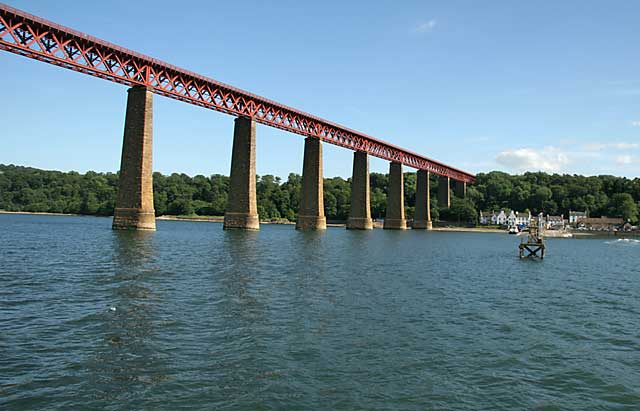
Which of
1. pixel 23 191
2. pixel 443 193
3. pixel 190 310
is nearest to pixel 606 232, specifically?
pixel 443 193

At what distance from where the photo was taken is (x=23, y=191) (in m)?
186

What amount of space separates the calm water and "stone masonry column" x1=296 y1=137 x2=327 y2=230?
58.8 meters

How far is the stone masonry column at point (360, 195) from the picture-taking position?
320 feet

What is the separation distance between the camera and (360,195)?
97625 millimetres

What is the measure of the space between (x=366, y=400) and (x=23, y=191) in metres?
211

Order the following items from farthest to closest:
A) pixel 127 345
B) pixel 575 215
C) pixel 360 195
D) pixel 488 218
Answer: pixel 488 218, pixel 575 215, pixel 360 195, pixel 127 345

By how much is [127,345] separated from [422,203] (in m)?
122

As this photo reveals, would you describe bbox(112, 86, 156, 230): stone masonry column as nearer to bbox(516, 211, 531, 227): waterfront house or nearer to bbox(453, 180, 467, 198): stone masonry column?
bbox(516, 211, 531, 227): waterfront house

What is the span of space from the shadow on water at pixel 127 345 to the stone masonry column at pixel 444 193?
134 m

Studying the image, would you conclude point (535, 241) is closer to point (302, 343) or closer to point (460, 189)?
point (302, 343)

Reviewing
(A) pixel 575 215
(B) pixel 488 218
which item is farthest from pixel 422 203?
(A) pixel 575 215

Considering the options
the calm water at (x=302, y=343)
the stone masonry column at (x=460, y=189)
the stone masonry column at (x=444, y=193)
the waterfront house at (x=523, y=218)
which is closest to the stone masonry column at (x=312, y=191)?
the calm water at (x=302, y=343)

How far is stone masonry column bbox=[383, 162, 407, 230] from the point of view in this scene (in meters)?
113

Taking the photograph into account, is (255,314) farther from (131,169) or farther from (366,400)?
(131,169)
